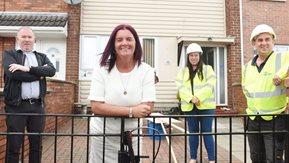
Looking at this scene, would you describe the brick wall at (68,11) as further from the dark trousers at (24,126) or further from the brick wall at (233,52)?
the dark trousers at (24,126)

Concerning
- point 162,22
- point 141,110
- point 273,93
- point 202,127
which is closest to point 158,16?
point 162,22

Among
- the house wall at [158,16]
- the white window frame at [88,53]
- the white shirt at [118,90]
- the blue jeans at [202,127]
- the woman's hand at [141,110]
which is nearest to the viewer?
the woman's hand at [141,110]

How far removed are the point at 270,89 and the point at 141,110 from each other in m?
1.40

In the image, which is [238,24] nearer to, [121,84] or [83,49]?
[83,49]

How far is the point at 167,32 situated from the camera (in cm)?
1058

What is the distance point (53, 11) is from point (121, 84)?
341 inches

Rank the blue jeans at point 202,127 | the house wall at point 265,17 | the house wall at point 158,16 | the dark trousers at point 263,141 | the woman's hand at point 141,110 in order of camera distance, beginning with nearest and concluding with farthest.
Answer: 1. the woman's hand at point 141,110
2. the dark trousers at point 263,141
3. the blue jeans at point 202,127
4. the house wall at point 158,16
5. the house wall at point 265,17

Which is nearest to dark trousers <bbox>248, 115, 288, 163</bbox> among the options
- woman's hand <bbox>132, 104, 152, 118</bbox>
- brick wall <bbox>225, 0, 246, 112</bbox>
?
woman's hand <bbox>132, 104, 152, 118</bbox>

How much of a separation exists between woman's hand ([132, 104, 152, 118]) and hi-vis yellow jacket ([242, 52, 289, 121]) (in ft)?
4.05

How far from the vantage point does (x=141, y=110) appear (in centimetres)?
212

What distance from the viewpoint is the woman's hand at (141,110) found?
6.93ft

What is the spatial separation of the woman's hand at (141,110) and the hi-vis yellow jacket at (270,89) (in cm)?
123

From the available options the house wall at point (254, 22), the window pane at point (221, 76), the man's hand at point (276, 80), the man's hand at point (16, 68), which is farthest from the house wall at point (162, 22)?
the man's hand at point (276, 80)

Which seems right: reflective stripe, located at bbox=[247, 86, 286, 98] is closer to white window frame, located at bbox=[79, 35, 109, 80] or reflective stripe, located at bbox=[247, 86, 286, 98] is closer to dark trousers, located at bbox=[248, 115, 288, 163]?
dark trousers, located at bbox=[248, 115, 288, 163]
